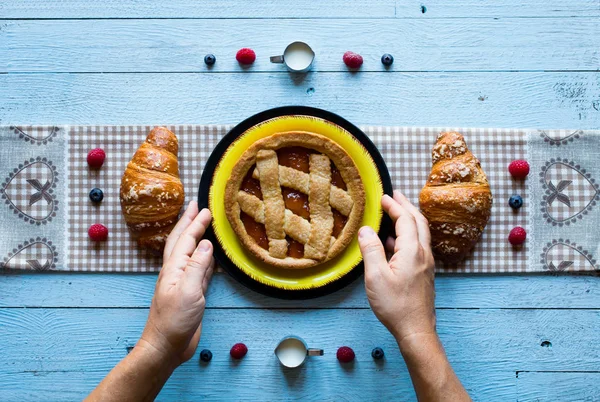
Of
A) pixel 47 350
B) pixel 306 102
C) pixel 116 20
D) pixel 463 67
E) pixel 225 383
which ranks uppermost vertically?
pixel 116 20

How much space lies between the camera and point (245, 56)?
181 cm

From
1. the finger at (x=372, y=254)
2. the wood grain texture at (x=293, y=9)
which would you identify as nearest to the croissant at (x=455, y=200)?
the finger at (x=372, y=254)

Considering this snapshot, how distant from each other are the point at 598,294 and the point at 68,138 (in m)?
1.87

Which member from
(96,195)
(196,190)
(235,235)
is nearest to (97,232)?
(96,195)

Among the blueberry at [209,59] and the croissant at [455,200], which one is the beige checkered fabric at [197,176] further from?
the blueberry at [209,59]

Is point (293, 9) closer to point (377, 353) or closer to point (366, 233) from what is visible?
point (366, 233)

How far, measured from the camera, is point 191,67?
185 centimetres

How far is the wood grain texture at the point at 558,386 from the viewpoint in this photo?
5.88 feet

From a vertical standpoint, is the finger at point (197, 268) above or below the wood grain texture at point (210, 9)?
below

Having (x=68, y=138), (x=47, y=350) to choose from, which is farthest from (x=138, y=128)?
(x=47, y=350)

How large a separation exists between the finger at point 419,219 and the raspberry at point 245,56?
67 centimetres

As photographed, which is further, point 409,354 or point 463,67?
point 463,67

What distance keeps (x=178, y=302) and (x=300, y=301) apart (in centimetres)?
48

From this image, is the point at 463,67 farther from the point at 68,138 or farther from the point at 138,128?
the point at 68,138
